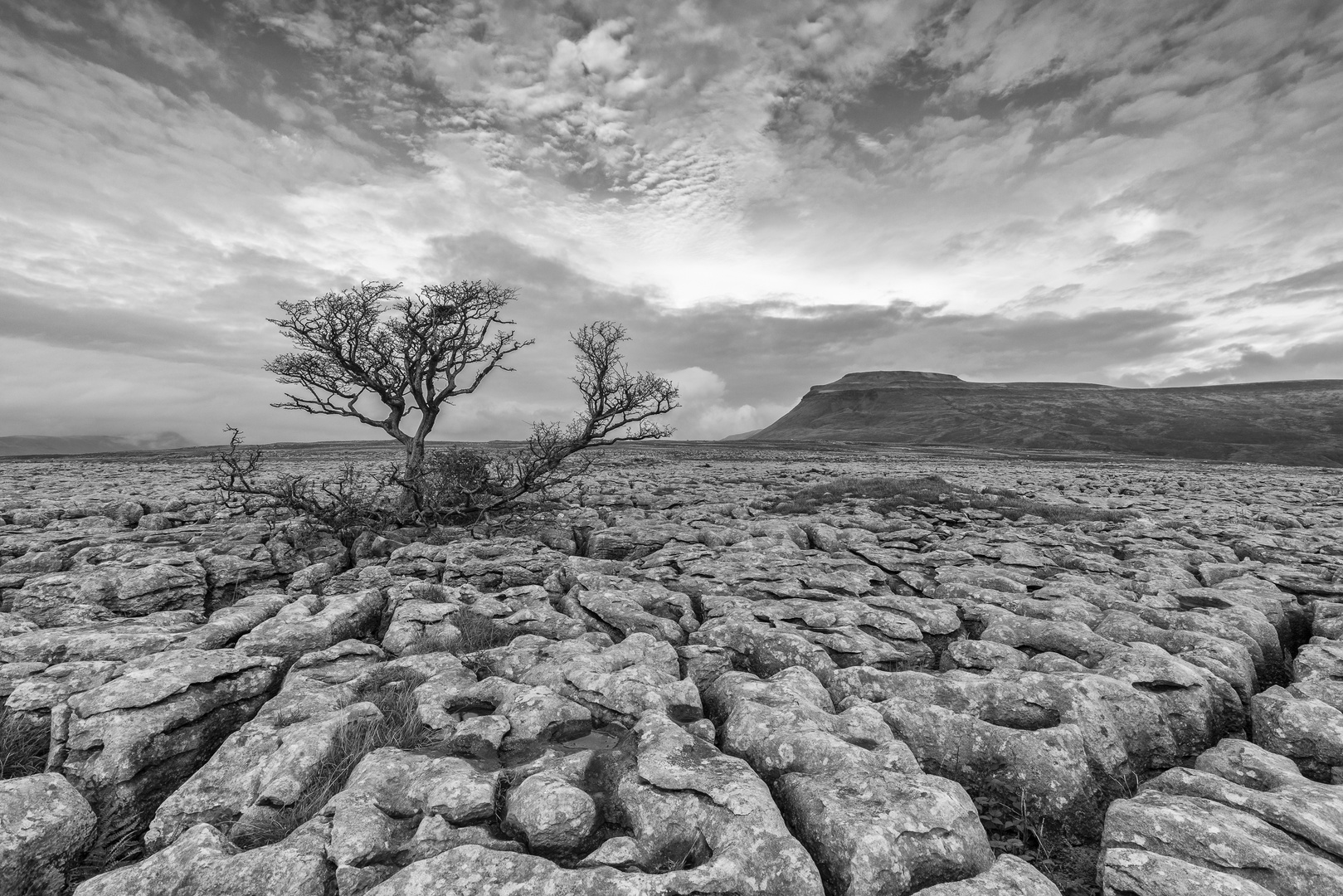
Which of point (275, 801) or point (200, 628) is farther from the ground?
point (200, 628)

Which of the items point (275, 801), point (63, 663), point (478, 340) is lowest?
point (275, 801)

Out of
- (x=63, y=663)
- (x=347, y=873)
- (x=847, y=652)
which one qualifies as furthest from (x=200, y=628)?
(x=847, y=652)

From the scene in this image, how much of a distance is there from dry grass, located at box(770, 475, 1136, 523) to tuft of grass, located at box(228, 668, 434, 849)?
61.2 feet

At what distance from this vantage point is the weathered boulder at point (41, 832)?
5309mm

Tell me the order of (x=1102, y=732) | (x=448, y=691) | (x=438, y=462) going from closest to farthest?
(x=1102, y=732)
(x=448, y=691)
(x=438, y=462)

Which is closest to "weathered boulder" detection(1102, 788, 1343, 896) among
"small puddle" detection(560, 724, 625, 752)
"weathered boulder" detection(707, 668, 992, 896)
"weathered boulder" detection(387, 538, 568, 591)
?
"weathered boulder" detection(707, 668, 992, 896)

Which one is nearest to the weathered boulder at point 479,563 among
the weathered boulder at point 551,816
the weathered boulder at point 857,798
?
the weathered boulder at point 857,798

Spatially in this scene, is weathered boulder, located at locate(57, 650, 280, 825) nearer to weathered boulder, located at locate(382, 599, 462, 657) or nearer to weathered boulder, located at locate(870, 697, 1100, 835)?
weathered boulder, located at locate(382, 599, 462, 657)

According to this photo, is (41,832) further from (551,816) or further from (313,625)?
(551,816)

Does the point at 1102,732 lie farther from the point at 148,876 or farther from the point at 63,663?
the point at 63,663

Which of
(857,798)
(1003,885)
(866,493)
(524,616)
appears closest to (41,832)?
(524,616)

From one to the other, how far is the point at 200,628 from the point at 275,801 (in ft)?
16.8

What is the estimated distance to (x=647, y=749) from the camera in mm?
6426

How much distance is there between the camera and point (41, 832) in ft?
18.0
